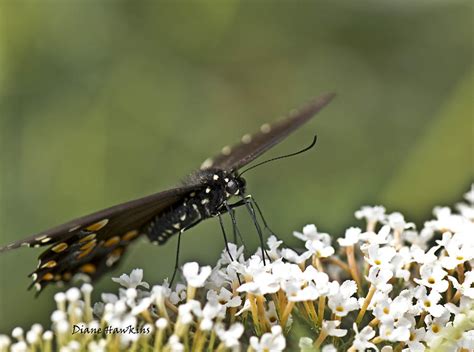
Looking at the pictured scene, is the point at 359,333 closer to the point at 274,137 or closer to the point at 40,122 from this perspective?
the point at 274,137

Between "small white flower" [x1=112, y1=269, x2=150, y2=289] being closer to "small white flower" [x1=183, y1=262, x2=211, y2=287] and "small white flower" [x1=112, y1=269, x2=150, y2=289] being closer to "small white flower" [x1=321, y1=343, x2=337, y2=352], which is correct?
"small white flower" [x1=183, y1=262, x2=211, y2=287]

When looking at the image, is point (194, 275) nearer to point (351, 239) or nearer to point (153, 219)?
point (351, 239)

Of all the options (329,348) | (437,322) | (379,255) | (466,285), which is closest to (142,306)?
(329,348)

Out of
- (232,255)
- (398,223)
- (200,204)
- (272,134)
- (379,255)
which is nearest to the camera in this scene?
(379,255)

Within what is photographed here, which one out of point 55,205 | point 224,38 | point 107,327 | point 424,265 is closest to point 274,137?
point 424,265

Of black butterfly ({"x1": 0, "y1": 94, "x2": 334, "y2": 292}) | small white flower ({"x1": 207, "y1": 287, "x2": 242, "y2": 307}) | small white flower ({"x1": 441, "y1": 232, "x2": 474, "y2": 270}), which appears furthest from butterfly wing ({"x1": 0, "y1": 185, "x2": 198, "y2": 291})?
small white flower ({"x1": 441, "y1": 232, "x2": 474, "y2": 270})

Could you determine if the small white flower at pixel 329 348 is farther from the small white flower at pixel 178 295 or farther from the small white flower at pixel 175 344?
the small white flower at pixel 178 295
